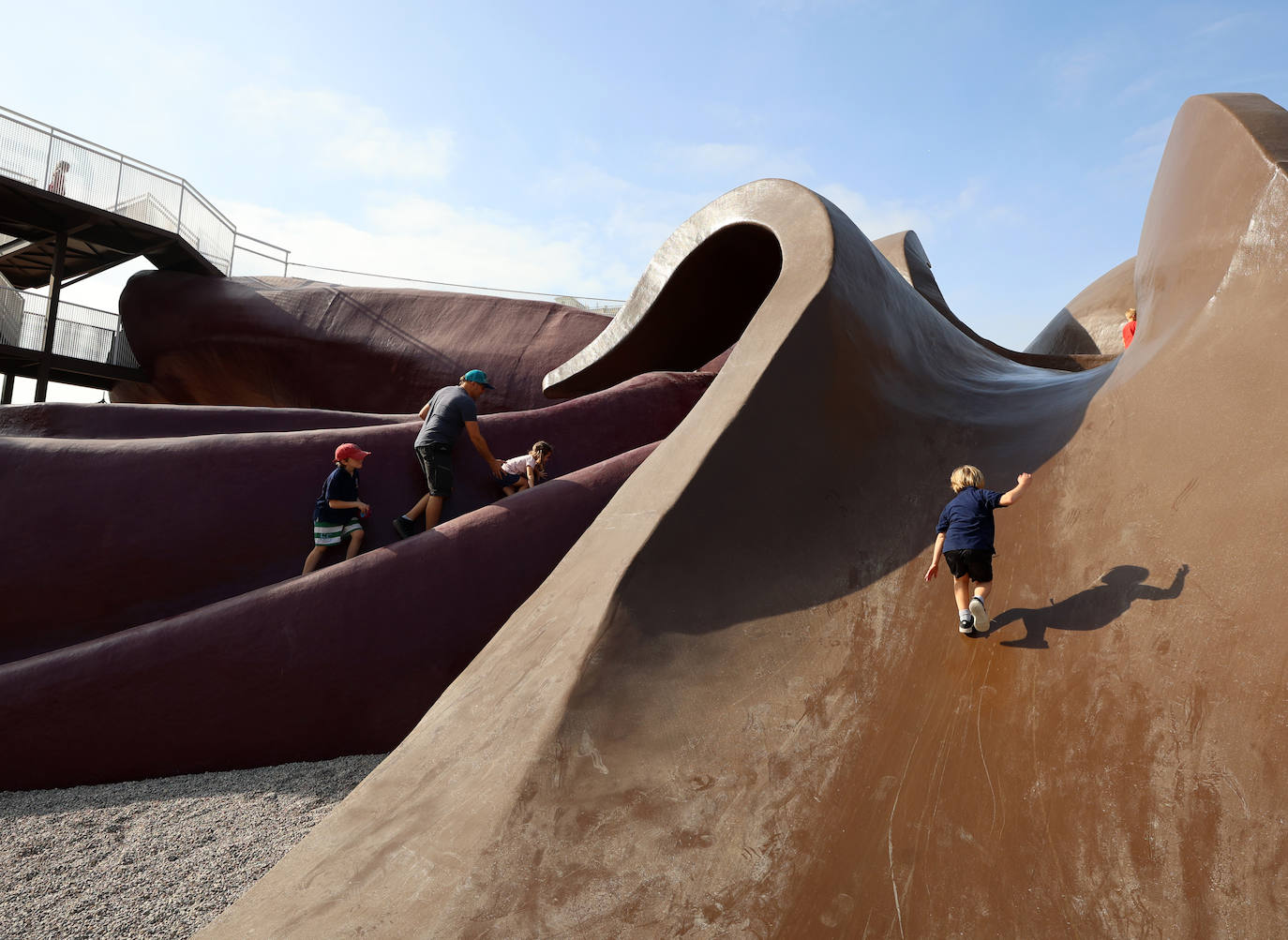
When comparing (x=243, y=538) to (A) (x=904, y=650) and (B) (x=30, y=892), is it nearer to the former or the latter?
(B) (x=30, y=892)

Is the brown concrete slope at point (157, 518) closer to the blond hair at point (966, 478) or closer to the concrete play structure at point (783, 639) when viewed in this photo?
the concrete play structure at point (783, 639)

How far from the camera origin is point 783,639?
300 centimetres

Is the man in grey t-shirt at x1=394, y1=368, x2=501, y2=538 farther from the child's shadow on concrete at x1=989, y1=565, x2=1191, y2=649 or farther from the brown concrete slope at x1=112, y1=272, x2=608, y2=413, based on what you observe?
the brown concrete slope at x1=112, y1=272, x2=608, y2=413

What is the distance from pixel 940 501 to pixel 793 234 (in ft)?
6.15

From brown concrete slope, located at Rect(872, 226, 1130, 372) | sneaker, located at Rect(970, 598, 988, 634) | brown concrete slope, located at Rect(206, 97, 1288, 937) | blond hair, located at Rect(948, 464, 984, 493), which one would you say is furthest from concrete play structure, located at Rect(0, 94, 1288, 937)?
brown concrete slope, located at Rect(872, 226, 1130, 372)

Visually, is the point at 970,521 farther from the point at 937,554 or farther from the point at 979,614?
the point at 979,614

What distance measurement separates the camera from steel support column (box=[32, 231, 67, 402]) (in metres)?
13.5

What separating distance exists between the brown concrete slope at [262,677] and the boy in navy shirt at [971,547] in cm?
265

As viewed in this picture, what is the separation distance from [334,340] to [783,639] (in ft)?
40.2

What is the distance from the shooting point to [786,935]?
6.61 ft

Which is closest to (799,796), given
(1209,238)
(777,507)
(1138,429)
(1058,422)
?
(777,507)

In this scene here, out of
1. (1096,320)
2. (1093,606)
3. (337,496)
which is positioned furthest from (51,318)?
(1096,320)

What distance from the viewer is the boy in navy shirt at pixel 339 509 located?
532 centimetres

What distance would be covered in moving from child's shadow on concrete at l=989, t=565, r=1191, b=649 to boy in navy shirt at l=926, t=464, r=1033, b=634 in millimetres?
139
